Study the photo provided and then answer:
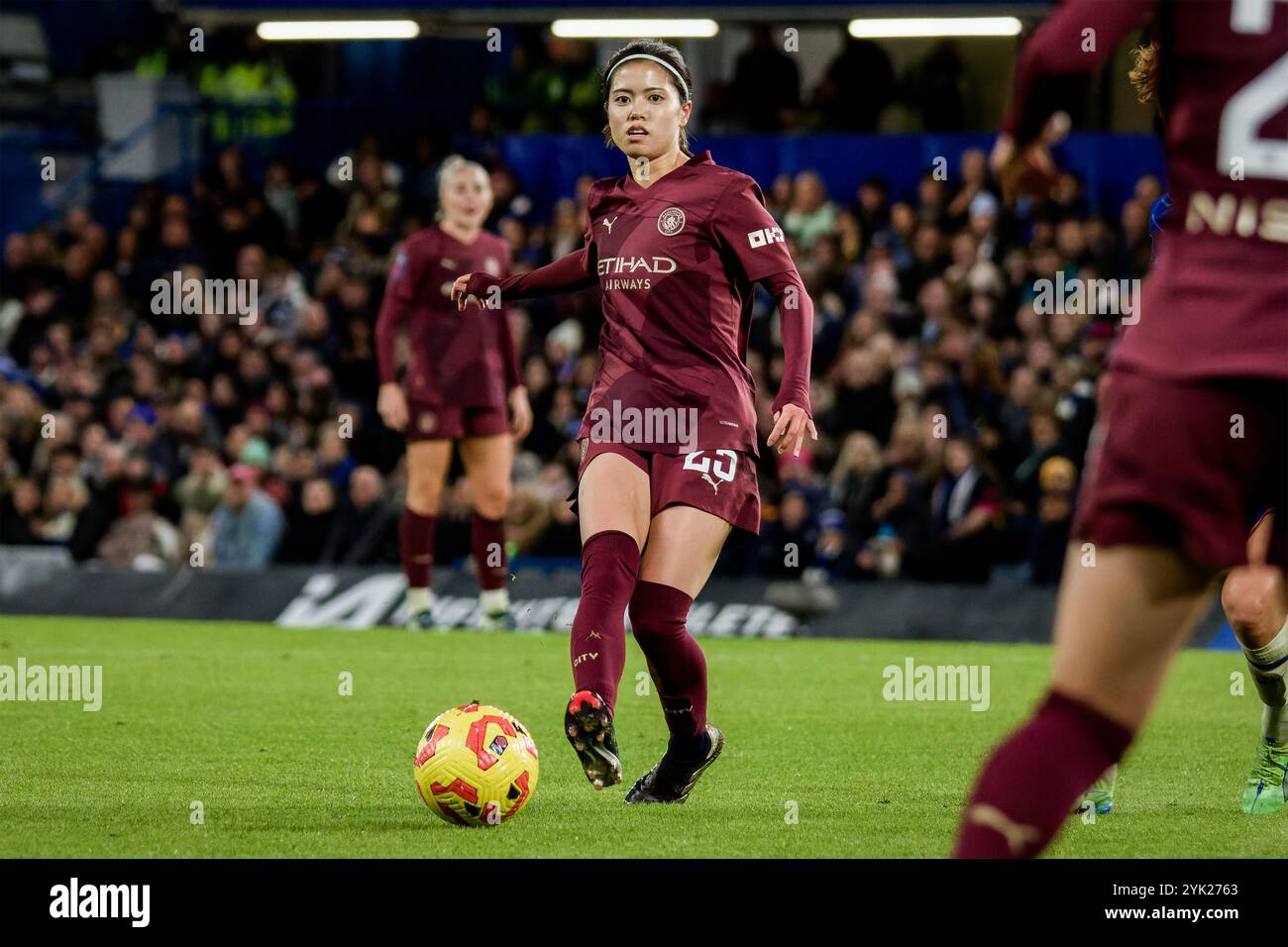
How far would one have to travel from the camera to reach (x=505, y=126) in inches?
853

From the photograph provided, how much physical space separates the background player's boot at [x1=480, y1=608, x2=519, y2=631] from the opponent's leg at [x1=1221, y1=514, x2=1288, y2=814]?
7.50 metres

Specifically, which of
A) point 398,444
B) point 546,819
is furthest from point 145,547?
point 546,819

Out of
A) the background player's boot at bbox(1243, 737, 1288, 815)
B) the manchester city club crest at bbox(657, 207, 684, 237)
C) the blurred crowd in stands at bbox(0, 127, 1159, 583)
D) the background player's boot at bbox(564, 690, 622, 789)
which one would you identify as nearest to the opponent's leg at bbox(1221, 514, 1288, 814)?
the background player's boot at bbox(1243, 737, 1288, 815)

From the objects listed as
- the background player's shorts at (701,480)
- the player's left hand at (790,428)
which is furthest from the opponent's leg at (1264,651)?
the background player's shorts at (701,480)

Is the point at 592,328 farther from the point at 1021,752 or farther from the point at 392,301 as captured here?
the point at 1021,752

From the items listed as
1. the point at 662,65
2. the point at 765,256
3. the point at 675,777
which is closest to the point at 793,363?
the point at 765,256

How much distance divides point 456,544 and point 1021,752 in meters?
12.6

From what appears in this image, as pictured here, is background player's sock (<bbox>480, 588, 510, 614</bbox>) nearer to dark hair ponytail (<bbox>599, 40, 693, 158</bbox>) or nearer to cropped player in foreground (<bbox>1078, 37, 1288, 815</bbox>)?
dark hair ponytail (<bbox>599, 40, 693, 158</bbox>)

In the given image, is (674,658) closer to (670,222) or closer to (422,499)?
(670,222)

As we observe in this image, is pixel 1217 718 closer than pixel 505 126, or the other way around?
pixel 1217 718

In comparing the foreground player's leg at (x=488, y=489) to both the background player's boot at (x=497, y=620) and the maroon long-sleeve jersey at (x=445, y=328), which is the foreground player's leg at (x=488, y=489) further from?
the background player's boot at (x=497, y=620)

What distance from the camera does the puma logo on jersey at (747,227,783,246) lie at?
22.2ft

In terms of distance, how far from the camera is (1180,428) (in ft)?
12.0

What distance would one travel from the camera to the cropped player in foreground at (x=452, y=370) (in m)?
13.1
